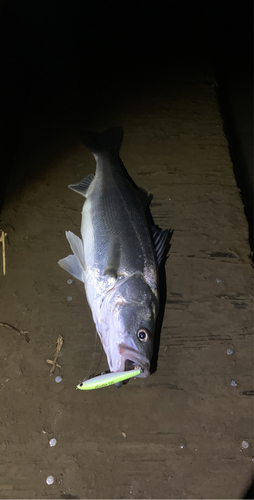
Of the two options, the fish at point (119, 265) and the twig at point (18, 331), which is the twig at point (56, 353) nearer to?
the twig at point (18, 331)

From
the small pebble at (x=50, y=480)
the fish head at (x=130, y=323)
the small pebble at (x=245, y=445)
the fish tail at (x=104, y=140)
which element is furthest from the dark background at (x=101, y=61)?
the small pebble at (x=50, y=480)

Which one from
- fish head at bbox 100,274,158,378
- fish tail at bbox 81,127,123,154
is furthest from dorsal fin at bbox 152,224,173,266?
fish tail at bbox 81,127,123,154

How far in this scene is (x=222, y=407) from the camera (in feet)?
7.21

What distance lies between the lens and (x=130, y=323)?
1.86 m

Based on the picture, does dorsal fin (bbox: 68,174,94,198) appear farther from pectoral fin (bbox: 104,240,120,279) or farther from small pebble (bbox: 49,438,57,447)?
small pebble (bbox: 49,438,57,447)

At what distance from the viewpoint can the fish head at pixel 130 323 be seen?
1.80m

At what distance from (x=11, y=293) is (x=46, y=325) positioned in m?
0.47

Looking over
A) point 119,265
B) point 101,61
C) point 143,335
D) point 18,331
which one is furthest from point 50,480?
point 101,61

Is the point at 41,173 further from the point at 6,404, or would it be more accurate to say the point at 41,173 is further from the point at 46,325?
the point at 6,404

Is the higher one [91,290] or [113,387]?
[91,290]

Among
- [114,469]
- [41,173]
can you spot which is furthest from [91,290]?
[41,173]

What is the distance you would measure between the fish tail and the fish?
34cm

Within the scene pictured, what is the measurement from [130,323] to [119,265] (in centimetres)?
46

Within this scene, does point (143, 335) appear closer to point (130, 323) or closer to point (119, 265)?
point (130, 323)
